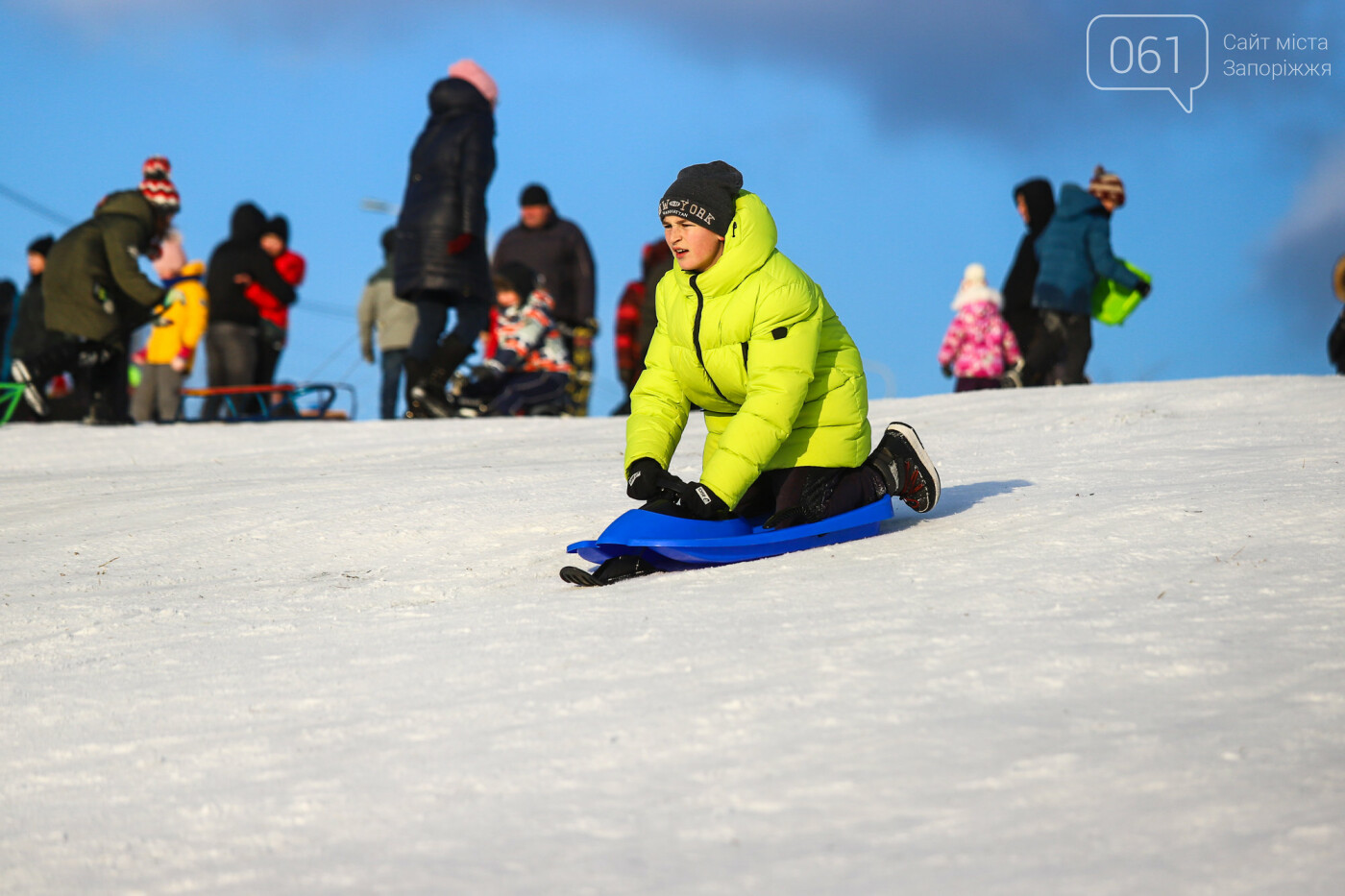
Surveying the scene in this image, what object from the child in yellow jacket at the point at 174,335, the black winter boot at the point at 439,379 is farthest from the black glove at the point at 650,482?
the child in yellow jacket at the point at 174,335

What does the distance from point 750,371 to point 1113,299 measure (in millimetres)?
7012

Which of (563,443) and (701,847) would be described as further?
(563,443)

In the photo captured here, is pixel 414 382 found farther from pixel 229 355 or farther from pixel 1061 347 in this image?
pixel 1061 347

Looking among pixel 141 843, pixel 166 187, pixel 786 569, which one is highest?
pixel 166 187

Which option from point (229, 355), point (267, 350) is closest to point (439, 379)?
point (229, 355)

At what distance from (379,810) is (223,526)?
298 cm

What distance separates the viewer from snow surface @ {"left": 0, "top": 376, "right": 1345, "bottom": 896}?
194 cm

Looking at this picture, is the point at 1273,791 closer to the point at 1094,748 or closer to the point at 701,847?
the point at 1094,748

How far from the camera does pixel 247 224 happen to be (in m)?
11.4

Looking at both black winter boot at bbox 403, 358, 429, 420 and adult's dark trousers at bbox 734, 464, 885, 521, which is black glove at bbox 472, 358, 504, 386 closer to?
black winter boot at bbox 403, 358, 429, 420

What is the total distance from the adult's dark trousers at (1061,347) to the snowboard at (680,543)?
251 inches

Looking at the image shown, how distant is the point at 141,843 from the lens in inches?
83.4

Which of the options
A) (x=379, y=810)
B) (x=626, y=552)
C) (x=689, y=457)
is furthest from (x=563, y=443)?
(x=379, y=810)

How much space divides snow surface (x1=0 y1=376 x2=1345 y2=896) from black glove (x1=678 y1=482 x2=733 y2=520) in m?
0.17
